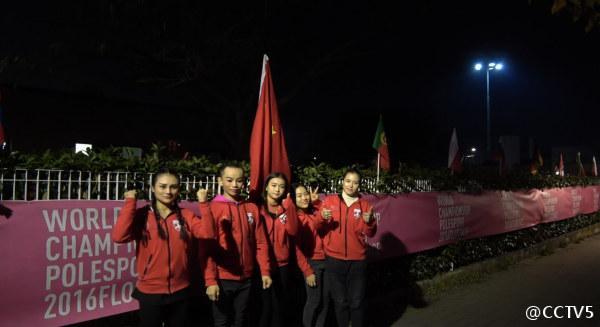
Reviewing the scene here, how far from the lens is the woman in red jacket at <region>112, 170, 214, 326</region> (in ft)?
11.2

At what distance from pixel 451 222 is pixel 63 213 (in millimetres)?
6568

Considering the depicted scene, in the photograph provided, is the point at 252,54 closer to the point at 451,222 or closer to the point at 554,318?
the point at 451,222

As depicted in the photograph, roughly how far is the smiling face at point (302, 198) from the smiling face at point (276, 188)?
80cm

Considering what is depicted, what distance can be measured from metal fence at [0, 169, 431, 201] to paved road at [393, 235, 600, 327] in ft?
11.3

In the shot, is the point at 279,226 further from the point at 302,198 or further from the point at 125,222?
the point at 125,222

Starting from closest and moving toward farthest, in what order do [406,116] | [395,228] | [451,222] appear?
1. [395,228]
2. [451,222]
3. [406,116]

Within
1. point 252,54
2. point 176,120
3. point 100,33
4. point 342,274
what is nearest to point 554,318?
point 342,274

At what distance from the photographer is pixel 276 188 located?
15.0 ft

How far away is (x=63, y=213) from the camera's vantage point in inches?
154

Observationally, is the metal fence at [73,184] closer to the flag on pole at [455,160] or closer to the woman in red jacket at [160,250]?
the woman in red jacket at [160,250]

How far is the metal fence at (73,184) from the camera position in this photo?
12.6ft

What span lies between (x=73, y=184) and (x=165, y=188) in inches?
42.6

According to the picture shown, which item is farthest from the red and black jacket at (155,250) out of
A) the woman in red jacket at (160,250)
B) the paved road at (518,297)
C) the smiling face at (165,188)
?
the paved road at (518,297)

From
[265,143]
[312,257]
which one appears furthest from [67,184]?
[312,257]
